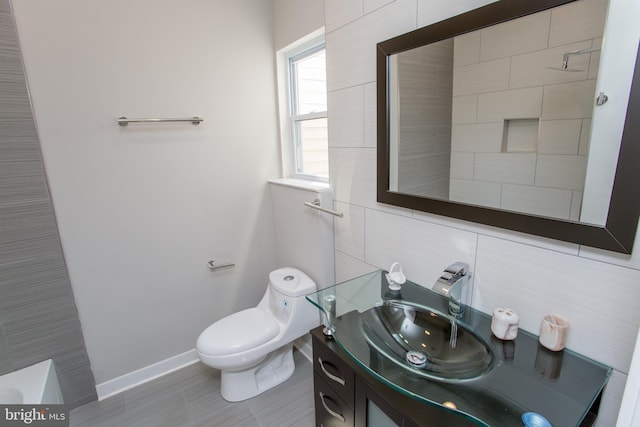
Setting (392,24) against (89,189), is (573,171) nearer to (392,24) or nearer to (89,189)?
(392,24)

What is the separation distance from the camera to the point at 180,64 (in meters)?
2.01

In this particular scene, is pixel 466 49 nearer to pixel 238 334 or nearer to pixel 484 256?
pixel 484 256

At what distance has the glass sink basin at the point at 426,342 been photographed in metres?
1.03

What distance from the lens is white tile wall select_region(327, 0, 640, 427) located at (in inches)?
34.9

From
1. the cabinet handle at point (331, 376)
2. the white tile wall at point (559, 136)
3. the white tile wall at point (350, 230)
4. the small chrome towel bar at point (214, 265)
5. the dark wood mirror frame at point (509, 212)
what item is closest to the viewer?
the dark wood mirror frame at point (509, 212)

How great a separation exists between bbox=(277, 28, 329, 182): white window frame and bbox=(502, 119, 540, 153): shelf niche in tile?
127 cm

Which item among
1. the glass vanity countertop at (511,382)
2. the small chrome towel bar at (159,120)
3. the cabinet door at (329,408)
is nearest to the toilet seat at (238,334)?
the cabinet door at (329,408)

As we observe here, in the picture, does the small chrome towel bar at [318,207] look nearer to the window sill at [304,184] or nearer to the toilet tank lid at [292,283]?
the window sill at [304,184]

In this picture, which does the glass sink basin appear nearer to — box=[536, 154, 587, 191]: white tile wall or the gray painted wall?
box=[536, 154, 587, 191]: white tile wall

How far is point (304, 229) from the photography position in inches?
84.5

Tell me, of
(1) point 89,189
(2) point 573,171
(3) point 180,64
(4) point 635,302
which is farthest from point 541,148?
(1) point 89,189

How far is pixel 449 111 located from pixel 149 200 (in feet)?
5.81

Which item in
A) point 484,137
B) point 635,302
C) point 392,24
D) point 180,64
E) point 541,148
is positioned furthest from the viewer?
point 180,64

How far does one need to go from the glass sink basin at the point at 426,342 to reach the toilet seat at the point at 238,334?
844 millimetres
